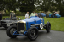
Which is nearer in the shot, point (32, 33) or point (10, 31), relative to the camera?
point (32, 33)

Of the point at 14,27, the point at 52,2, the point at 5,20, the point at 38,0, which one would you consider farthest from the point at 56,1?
the point at 14,27

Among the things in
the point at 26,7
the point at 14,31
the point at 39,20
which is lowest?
the point at 14,31

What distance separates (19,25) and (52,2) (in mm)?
39488

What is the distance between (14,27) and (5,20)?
4611mm

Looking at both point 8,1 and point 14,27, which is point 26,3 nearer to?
point 8,1

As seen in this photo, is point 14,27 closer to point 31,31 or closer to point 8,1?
point 31,31

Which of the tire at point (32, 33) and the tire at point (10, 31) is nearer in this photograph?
the tire at point (32, 33)

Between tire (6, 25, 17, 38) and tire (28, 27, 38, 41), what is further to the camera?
tire (6, 25, 17, 38)

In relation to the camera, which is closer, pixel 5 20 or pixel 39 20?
pixel 39 20

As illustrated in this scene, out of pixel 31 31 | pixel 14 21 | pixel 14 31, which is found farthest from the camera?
pixel 14 21

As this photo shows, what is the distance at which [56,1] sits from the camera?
4512cm

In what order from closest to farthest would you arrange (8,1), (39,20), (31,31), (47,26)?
(31,31), (39,20), (47,26), (8,1)

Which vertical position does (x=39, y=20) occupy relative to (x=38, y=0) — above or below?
below

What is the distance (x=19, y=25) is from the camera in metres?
7.92
